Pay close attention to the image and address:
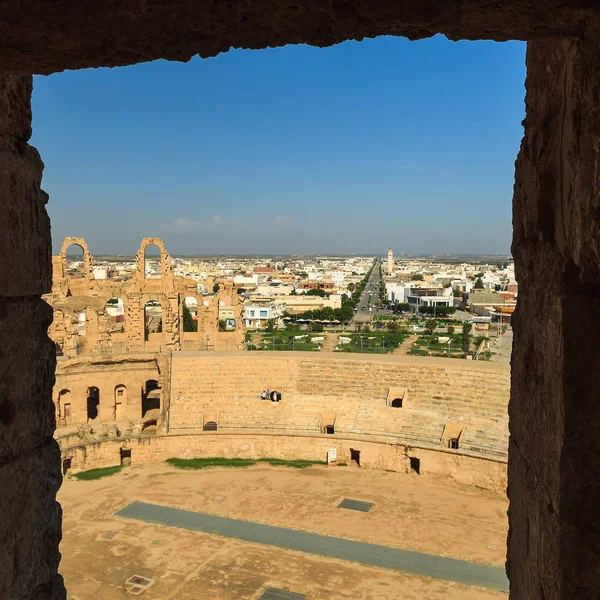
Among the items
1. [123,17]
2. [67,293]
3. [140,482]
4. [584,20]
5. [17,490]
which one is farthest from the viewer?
[67,293]

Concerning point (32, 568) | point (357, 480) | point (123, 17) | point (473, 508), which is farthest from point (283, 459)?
point (123, 17)

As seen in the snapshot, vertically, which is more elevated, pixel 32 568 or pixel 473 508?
pixel 32 568

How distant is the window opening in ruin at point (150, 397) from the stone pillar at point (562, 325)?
2097 centimetres

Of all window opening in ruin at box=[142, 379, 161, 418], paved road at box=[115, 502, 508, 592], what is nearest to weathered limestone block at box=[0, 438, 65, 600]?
paved road at box=[115, 502, 508, 592]

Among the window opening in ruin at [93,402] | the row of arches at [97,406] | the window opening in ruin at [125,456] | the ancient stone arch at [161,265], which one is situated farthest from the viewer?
the ancient stone arch at [161,265]

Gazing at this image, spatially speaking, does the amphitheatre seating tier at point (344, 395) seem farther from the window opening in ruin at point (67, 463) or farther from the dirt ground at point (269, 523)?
the window opening in ruin at point (67, 463)

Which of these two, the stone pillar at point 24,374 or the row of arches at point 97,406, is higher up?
the stone pillar at point 24,374

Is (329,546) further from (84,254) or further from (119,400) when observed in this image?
(84,254)

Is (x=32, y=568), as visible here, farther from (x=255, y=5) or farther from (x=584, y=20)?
(x=584, y=20)

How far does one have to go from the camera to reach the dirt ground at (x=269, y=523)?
11.4 meters

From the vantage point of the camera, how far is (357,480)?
55.3 ft

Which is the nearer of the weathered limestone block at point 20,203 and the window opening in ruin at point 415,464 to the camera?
the weathered limestone block at point 20,203

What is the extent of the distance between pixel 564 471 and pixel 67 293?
2390 centimetres

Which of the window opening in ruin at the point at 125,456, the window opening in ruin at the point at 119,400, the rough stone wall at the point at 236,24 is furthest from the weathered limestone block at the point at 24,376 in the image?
the window opening in ruin at the point at 119,400
